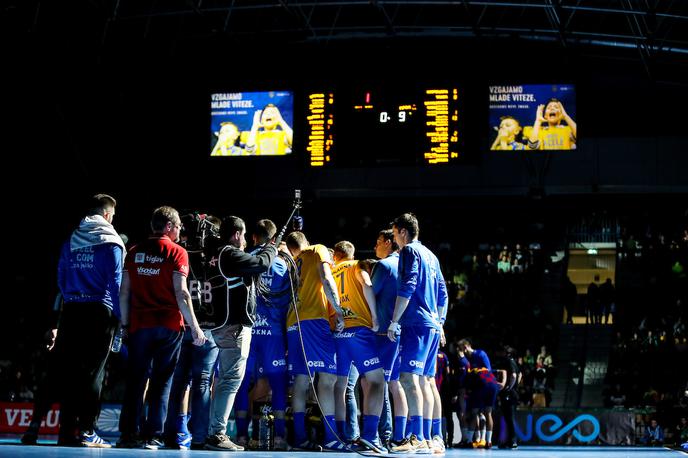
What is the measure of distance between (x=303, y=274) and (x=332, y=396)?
124 cm

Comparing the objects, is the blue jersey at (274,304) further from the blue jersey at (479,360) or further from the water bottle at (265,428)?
the blue jersey at (479,360)

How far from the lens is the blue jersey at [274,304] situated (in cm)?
929

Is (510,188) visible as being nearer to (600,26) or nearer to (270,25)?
(600,26)

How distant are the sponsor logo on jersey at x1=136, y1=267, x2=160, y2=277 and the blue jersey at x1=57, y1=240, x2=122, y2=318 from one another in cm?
24

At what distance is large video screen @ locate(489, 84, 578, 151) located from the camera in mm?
19922

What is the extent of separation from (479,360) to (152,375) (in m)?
8.04

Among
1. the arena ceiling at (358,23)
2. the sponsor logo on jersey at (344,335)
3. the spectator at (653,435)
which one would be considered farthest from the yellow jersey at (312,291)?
the arena ceiling at (358,23)

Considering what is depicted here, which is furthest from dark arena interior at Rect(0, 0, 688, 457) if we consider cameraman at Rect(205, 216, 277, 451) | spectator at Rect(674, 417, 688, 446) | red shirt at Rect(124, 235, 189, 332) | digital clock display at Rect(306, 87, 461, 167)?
red shirt at Rect(124, 235, 189, 332)

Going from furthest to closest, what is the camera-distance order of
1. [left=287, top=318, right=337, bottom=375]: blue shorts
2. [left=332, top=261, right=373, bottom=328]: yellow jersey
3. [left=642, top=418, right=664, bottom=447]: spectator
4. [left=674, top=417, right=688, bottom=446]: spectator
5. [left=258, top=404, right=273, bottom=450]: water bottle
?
1. [left=642, top=418, right=664, bottom=447]: spectator
2. [left=674, top=417, right=688, bottom=446]: spectator
3. [left=258, top=404, right=273, bottom=450]: water bottle
4. [left=332, top=261, right=373, bottom=328]: yellow jersey
5. [left=287, top=318, right=337, bottom=375]: blue shorts

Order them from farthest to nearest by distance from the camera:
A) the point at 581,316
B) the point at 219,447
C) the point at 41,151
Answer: the point at 581,316, the point at 41,151, the point at 219,447

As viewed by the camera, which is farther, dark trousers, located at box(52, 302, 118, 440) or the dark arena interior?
the dark arena interior

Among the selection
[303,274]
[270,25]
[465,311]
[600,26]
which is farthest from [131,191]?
[303,274]

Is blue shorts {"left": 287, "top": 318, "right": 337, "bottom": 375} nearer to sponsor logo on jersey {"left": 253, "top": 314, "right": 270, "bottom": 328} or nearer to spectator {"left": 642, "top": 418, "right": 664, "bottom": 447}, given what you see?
sponsor logo on jersey {"left": 253, "top": 314, "right": 270, "bottom": 328}

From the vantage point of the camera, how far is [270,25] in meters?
25.1
